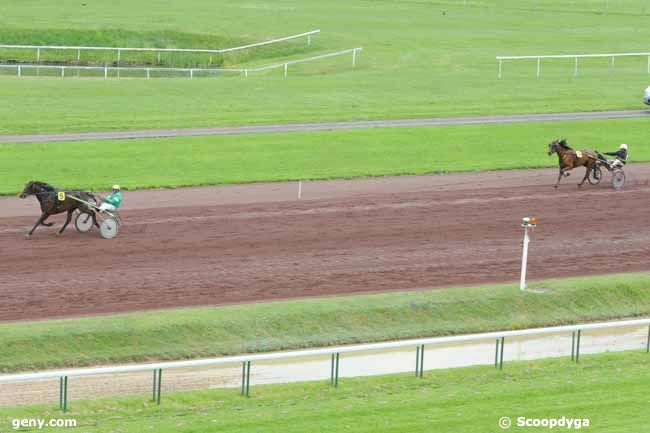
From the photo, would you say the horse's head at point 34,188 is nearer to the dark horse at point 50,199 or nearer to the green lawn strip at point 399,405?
the dark horse at point 50,199

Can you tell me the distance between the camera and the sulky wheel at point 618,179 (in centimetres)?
3019

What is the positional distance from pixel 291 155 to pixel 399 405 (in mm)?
18763

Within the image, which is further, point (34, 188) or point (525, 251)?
point (34, 188)

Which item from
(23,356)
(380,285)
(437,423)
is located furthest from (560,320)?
(23,356)

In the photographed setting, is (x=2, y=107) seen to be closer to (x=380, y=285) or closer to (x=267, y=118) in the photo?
(x=267, y=118)

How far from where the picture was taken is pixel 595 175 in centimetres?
3061

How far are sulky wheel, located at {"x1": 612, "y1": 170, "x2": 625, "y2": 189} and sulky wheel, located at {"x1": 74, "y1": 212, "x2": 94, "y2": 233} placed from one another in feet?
41.6

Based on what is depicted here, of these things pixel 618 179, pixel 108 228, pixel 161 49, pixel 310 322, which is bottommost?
pixel 310 322

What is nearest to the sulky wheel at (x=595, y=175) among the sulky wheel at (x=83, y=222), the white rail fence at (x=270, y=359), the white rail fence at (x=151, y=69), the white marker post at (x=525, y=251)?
the white marker post at (x=525, y=251)

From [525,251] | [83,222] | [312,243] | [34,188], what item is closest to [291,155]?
[312,243]

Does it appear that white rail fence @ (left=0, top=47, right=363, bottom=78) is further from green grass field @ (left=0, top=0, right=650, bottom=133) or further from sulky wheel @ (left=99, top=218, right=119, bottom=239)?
sulky wheel @ (left=99, top=218, right=119, bottom=239)

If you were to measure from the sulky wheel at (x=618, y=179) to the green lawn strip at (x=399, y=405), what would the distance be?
546 inches

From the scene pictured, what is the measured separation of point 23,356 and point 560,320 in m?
8.46

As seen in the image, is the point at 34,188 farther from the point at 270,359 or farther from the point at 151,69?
the point at 151,69
